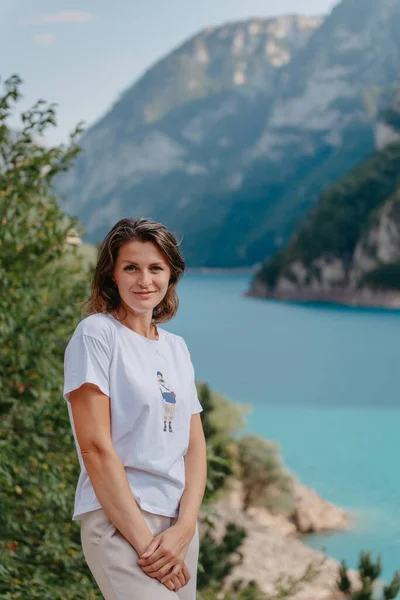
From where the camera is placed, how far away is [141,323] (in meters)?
1.98

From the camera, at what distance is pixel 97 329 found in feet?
5.99

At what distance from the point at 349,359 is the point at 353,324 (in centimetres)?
1108

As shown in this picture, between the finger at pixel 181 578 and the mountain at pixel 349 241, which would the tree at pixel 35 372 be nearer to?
the finger at pixel 181 578

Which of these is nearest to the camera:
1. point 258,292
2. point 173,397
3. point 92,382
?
point 92,382

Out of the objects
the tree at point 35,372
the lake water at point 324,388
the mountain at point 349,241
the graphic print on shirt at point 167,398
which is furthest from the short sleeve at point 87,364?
the mountain at point 349,241

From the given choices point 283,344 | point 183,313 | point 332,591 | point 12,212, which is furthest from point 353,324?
point 12,212

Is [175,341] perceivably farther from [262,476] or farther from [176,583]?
[262,476]

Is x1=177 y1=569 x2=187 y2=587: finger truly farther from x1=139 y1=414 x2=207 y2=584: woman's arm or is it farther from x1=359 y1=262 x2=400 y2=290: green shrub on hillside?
x1=359 y1=262 x2=400 y2=290: green shrub on hillside

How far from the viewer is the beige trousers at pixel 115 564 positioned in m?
1.74

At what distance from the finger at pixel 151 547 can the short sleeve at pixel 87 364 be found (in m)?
0.33

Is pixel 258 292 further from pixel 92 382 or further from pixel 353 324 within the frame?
pixel 92 382

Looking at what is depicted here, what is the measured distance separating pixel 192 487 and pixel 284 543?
17957 mm

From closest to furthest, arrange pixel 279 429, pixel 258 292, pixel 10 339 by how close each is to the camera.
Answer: pixel 10 339, pixel 279 429, pixel 258 292

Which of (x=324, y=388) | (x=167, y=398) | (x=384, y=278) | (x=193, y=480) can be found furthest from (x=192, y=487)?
(x=384, y=278)
